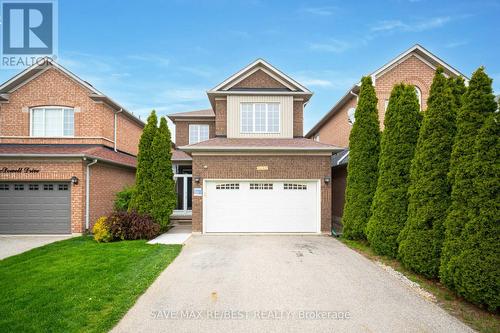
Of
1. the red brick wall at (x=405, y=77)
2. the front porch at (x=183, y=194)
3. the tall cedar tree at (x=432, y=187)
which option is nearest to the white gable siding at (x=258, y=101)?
the front porch at (x=183, y=194)

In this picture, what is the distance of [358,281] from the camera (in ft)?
18.9

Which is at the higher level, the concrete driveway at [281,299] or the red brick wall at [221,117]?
the red brick wall at [221,117]

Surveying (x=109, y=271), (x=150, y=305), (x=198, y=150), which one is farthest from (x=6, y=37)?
A: (x=150, y=305)

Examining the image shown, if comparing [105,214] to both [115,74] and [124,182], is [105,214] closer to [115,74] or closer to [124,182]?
[124,182]

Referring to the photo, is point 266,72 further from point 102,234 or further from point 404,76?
point 102,234

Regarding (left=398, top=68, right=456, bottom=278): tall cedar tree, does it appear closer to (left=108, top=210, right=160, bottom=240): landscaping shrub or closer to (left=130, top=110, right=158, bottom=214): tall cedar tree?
(left=108, top=210, right=160, bottom=240): landscaping shrub

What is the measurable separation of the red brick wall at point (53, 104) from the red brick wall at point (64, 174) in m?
2.26

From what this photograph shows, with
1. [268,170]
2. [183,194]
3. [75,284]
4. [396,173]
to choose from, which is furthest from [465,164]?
[183,194]

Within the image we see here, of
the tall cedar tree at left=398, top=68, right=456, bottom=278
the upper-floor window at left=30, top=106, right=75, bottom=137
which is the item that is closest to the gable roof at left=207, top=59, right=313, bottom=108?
the upper-floor window at left=30, top=106, right=75, bottom=137

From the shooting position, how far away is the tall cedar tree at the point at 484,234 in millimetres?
4219

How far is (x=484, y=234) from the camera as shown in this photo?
441 centimetres

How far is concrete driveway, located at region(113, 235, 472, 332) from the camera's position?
13.1ft

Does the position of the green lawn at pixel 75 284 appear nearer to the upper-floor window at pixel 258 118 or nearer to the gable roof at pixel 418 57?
the upper-floor window at pixel 258 118

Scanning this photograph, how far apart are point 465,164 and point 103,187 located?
13.1 m
